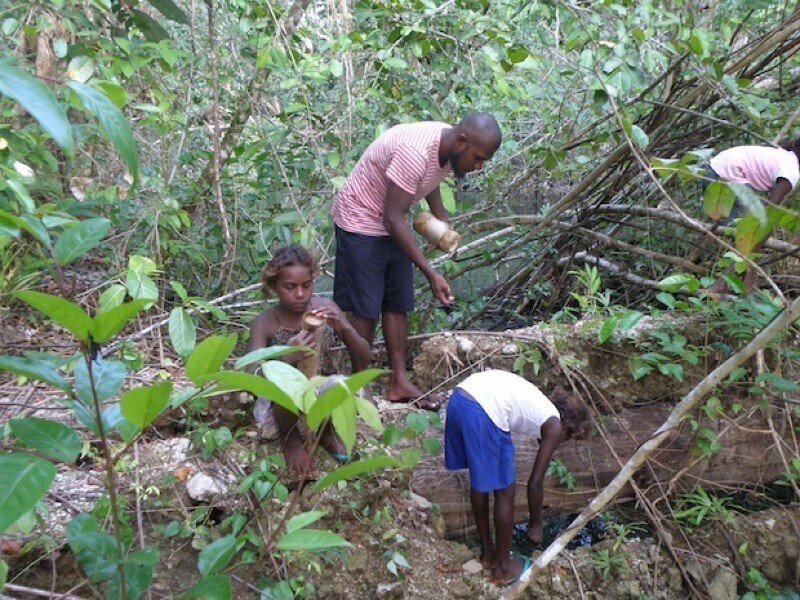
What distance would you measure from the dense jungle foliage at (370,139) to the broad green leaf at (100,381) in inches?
31.5

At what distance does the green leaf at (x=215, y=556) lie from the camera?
3.90ft

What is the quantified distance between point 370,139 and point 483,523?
8.19ft

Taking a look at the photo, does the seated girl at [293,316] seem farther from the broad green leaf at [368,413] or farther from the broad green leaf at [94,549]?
the broad green leaf at [368,413]

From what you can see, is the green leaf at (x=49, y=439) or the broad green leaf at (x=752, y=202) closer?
the green leaf at (x=49, y=439)

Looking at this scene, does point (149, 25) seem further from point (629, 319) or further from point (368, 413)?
point (629, 319)

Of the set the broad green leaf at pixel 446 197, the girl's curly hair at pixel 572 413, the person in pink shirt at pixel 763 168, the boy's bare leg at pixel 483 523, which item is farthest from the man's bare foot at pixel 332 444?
the person in pink shirt at pixel 763 168

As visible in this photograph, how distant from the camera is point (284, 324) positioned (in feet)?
9.42

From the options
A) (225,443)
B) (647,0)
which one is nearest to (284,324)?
(225,443)

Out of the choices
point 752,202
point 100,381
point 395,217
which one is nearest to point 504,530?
point 395,217

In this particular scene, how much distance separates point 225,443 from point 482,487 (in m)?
1.08

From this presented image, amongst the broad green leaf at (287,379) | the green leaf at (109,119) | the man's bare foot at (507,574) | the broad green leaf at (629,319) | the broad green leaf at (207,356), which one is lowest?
the man's bare foot at (507,574)

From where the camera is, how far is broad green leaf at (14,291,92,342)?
0.80 metres

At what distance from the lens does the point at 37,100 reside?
2.65 ft

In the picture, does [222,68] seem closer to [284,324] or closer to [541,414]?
[284,324]
